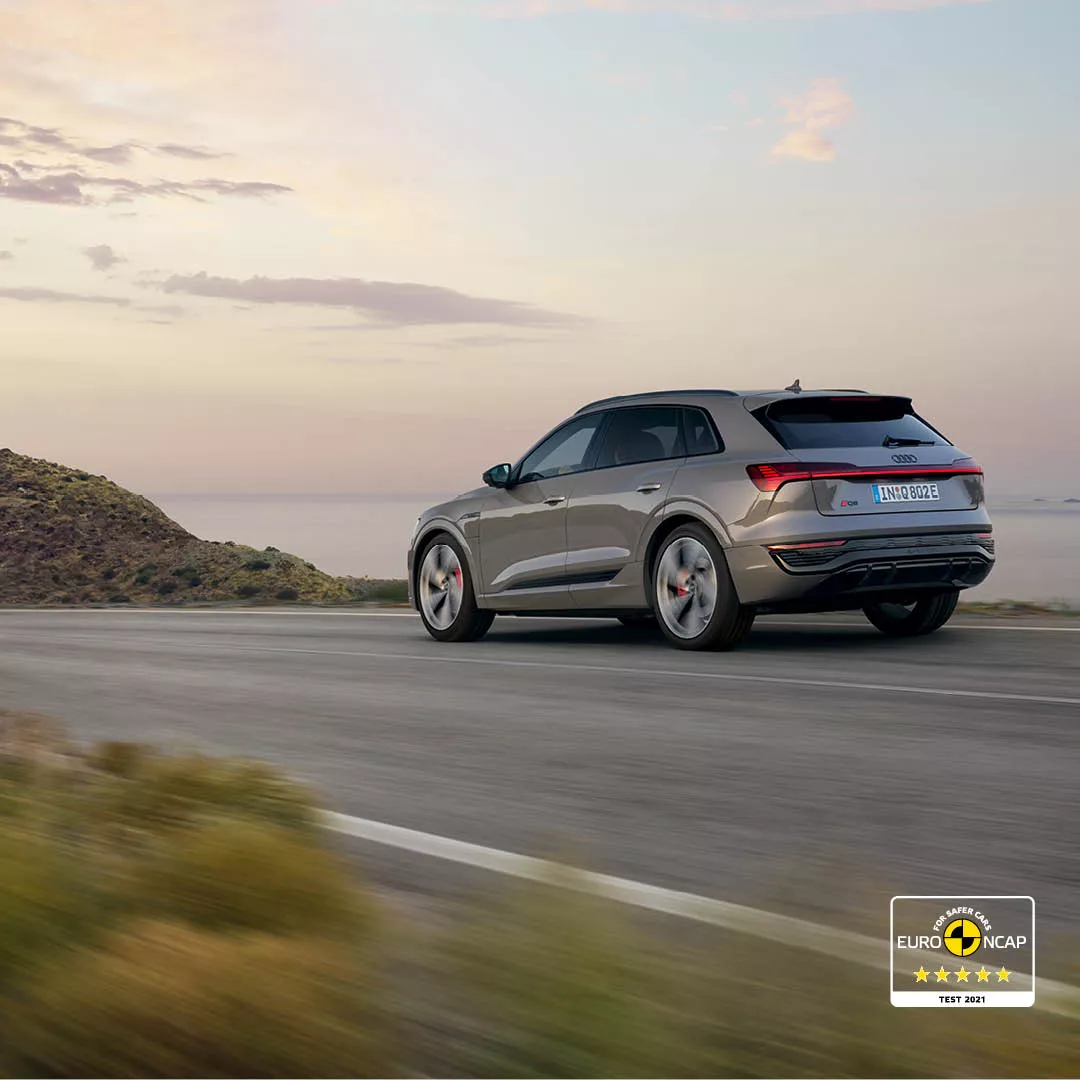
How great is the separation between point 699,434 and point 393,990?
8.33 m

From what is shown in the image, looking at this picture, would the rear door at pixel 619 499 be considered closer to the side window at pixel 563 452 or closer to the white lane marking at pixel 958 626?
the side window at pixel 563 452

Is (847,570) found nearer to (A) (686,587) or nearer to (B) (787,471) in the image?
(B) (787,471)

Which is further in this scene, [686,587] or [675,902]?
[686,587]

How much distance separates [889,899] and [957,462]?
24.4ft

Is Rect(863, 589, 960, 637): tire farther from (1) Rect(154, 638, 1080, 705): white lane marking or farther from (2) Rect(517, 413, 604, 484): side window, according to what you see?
(1) Rect(154, 638, 1080, 705): white lane marking

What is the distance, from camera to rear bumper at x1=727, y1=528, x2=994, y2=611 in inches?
418

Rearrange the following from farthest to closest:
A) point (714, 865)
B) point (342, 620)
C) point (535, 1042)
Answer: point (342, 620) → point (714, 865) → point (535, 1042)

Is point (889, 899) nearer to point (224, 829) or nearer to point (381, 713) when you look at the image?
point (224, 829)

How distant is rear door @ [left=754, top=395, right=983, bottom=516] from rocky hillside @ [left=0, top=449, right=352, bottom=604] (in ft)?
85.0

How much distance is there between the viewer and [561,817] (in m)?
5.73

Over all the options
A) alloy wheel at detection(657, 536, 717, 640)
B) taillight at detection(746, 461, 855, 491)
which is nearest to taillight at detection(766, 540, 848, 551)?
taillight at detection(746, 461, 855, 491)

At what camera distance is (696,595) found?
1125 cm

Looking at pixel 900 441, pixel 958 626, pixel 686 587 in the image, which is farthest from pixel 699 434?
pixel 958 626

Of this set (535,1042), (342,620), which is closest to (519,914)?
(535,1042)
